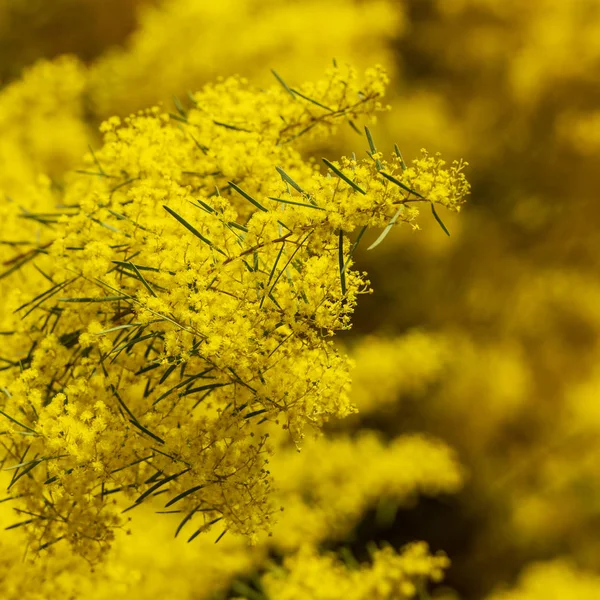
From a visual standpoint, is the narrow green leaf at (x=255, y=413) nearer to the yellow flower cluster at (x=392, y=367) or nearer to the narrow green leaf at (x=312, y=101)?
the narrow green leaf at (x=312, y=101)

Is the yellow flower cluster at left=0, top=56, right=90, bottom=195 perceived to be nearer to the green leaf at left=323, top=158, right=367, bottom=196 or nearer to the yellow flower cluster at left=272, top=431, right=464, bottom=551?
the yellow flower cluster at left=272, top=431, right=464, bottom=551

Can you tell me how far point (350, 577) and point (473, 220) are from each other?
681 mm

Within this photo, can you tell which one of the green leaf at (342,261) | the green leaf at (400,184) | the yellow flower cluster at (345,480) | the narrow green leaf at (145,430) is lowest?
the narrow green leaf at (145,430)

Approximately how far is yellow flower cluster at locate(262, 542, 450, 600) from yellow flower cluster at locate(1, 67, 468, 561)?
0.34 m

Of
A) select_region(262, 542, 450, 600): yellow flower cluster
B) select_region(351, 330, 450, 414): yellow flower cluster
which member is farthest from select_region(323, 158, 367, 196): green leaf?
select_region(351, 330, 450, 414): yellow flower cluster

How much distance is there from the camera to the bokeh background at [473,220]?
1.15 meters

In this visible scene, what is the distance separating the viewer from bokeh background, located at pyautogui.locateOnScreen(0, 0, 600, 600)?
1.15m

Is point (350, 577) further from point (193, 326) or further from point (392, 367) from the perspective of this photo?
point (193, 326)

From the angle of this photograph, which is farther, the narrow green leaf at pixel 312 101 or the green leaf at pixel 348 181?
the narrow green leaf at pixel 312 101

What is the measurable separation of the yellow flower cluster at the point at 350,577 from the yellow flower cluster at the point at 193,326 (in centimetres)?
34

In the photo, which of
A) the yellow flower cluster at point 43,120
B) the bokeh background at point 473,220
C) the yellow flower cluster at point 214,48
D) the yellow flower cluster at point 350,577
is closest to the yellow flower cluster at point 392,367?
the bokeh background at point 473,220

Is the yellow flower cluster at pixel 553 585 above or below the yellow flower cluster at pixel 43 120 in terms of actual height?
below

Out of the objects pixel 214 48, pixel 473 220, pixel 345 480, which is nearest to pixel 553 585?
pixel 345 480

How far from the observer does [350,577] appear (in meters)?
0.83
